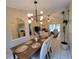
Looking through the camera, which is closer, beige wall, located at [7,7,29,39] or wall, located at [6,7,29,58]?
wall, located at [6,7,29,58]

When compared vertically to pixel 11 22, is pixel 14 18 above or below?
above

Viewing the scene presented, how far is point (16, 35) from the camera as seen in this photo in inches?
243

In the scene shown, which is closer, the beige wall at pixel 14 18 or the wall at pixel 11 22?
the wall at pixel 11 22

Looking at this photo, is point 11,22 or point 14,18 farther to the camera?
point 14,18

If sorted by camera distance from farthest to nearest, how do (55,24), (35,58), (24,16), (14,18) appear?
(55,24) < (24,16) < (14,18) < (35,58)

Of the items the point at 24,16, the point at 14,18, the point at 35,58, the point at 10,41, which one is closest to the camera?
the point at 35,58
